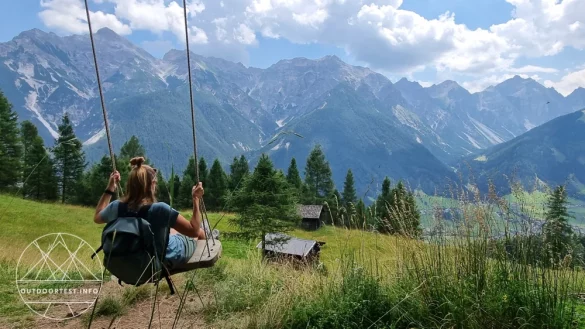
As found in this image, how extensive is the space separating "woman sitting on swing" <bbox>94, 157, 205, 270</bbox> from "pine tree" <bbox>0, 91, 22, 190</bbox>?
41715 millimetres

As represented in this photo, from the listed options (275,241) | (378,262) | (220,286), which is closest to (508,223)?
(378,262)

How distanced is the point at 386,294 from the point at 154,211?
97.1 inches

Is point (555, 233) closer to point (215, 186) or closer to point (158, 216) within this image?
point (158, 216)

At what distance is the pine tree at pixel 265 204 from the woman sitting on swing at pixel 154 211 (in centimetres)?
1987

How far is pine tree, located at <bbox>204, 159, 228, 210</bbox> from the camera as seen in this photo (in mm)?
57384

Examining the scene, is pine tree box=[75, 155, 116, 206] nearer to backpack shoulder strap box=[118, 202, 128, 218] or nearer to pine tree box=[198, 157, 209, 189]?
pine tree box=[198, 157, 209, 189]

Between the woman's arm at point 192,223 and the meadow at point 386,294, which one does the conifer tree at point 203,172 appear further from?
the woman's arm at point 192,223

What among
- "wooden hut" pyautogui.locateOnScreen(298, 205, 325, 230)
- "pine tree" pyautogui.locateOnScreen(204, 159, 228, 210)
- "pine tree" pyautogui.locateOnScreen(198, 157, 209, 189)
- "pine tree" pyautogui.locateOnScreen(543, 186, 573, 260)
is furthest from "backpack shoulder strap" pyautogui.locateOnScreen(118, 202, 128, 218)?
"pine tree" pyautogui.locateOnScreen(204, 159, 228, 210)

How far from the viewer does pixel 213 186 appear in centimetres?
5816

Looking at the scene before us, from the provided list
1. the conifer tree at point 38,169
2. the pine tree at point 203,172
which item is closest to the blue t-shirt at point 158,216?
the conifer tree at point 38,169

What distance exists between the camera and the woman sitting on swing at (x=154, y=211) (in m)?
3.96

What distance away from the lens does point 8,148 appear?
40219mm

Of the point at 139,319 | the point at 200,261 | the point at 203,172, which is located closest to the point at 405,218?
the point at 200,261

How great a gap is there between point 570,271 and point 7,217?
2601 cm
